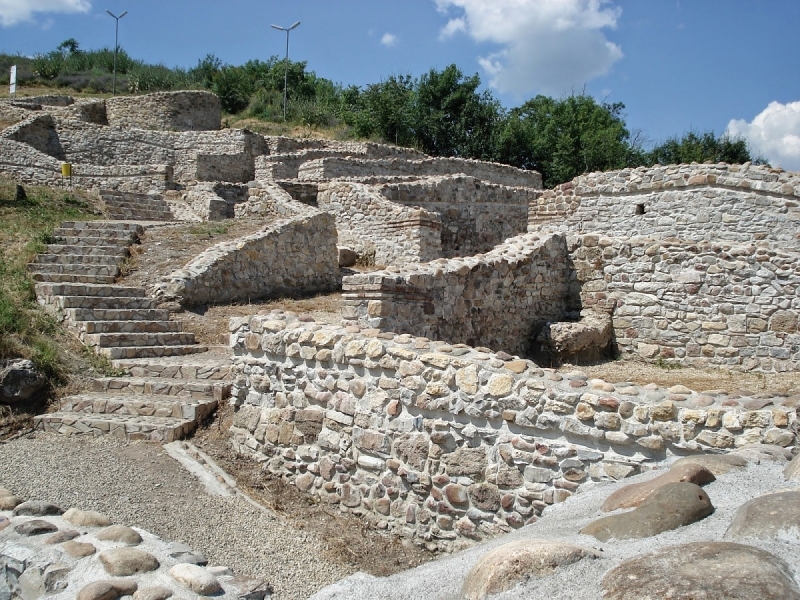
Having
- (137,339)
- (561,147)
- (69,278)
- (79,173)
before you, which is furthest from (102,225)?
(561,147)

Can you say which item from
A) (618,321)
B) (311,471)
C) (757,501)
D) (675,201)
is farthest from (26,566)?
(675,201)

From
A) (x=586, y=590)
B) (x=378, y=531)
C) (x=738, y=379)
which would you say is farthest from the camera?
(x=738, y=379)

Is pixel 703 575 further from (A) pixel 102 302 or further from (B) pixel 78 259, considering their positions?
(B) pixel 78 259

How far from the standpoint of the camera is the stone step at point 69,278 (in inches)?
425

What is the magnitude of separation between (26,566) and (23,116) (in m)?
26.0

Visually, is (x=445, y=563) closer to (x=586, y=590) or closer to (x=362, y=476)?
(x=586, y=590)

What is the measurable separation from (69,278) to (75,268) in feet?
1.57

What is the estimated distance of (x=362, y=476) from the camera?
5.91 meters

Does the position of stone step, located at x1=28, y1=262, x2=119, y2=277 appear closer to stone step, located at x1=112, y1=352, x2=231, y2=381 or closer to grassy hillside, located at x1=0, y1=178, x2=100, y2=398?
grassy hillside, located at x1=0, y1=178, x2=100, y2=398

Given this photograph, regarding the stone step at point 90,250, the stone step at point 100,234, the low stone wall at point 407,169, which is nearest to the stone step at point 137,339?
the stone step at point 90,250

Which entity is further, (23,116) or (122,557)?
(23,116)

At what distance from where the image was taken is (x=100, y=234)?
43.1ft

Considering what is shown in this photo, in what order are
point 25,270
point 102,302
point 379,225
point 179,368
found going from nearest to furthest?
point 179,368, point 102,302, point 25,270, point 379,225

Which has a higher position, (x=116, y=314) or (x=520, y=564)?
(x=116, y=314)
